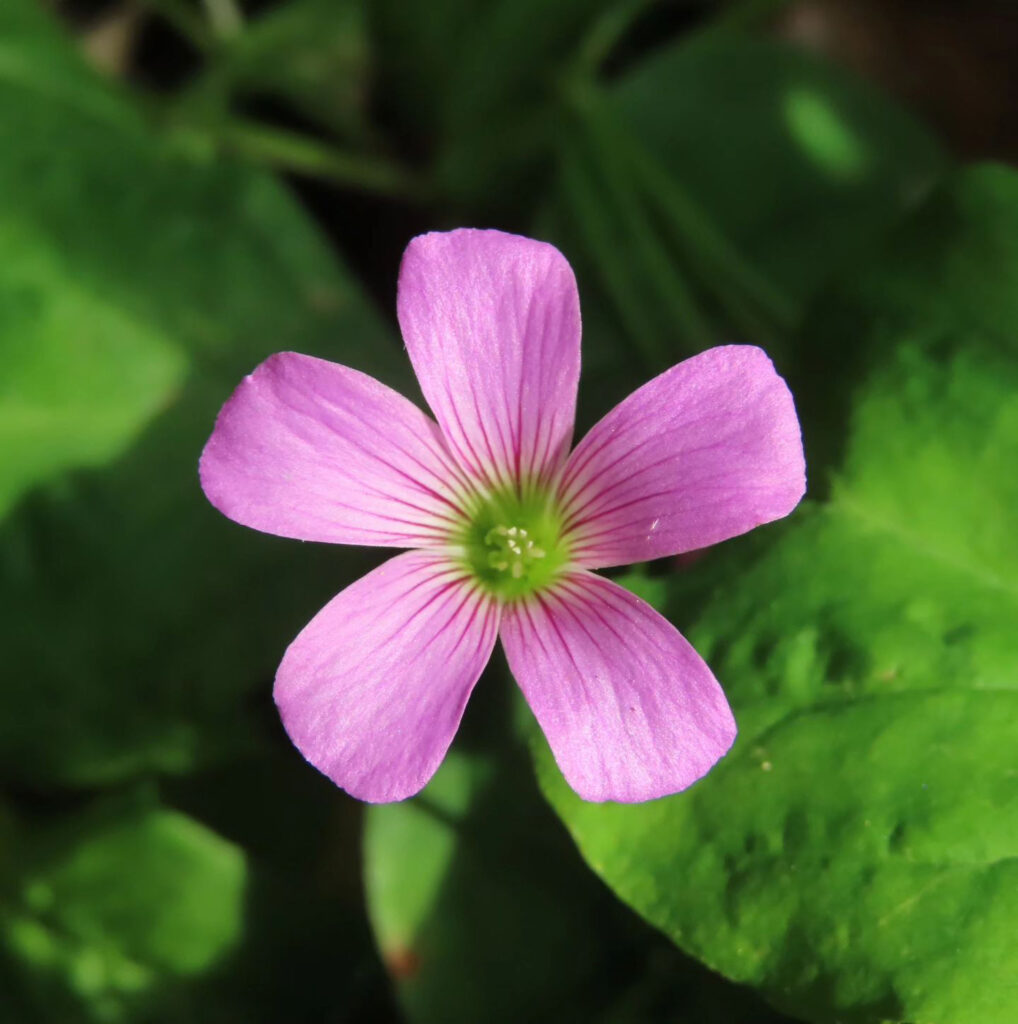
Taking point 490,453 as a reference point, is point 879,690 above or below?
below

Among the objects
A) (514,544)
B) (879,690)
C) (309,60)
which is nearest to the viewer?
(879,690)

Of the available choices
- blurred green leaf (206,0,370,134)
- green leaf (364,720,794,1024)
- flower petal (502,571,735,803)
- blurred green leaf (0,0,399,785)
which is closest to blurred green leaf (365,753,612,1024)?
green leaf (364,720,794,1024)

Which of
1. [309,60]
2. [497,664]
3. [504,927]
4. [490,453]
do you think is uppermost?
[309,60]

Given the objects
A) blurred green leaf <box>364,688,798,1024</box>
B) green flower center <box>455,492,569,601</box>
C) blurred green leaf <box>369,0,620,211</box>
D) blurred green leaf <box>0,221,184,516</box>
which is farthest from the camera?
blurred green leaf <box>369,0,620,211</box>

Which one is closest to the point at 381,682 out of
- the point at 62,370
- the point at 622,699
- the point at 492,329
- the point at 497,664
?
the point at 622,699

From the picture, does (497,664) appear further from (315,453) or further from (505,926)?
(315,453)

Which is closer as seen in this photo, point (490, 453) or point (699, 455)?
point (699, 455)

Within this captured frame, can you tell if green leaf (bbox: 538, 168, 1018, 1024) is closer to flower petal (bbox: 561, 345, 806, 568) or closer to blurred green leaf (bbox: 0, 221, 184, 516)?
flower petal (bbox: 561, 345, 806, 568)
